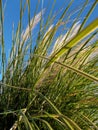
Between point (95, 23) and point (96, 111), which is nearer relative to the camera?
point (95, 23)

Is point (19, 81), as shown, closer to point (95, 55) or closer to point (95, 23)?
point (95, 55)

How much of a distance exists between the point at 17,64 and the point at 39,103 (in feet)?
0.50

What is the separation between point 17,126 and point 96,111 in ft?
1.23

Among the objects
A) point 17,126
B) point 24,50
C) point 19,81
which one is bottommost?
point 17,126

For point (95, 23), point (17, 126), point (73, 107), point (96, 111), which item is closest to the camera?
point (95, 23)

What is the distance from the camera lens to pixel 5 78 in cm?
116

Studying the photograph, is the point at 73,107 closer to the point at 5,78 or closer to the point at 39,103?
the point at 39,103

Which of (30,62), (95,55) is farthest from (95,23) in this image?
(95,55)

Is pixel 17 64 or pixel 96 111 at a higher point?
pixel 17 64


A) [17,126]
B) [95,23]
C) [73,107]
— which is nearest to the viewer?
[95,23]

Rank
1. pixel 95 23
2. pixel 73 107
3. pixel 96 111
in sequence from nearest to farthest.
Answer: pixel 95 23 < pixel 73 107 < pixel 96 111

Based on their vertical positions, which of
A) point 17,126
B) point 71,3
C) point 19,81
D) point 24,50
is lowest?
point 17,126

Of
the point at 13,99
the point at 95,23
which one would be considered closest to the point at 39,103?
the point at 13,99

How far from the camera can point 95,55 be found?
1239mm
